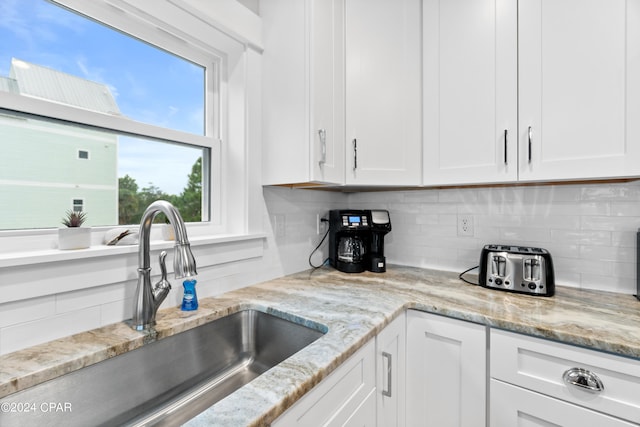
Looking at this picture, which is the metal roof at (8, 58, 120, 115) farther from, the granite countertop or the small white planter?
the granite countertop

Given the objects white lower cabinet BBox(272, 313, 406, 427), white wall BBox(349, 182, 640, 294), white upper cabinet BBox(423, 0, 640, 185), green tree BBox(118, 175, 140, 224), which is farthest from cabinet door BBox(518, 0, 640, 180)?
green tree BBox(118, 175, 140, 224)

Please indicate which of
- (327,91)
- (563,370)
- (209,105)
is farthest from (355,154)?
(563,370)

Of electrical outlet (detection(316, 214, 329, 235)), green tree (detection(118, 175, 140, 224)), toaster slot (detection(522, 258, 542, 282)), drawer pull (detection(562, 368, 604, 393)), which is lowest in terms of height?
drawer pull (detection(562, 368, 604, 393))

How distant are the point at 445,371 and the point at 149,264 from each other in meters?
1.11

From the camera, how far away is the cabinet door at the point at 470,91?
1298 millimetres

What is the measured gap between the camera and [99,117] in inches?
39.6

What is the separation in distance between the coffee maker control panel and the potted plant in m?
1.13

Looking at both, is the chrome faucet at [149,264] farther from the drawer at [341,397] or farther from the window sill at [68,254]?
the drawer at [341,397]

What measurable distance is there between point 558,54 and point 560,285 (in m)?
1.03

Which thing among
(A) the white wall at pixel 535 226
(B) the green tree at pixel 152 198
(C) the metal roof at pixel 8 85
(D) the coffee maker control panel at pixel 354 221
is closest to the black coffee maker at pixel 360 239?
A: (D) the coffee maker control panel at pixel 354 221

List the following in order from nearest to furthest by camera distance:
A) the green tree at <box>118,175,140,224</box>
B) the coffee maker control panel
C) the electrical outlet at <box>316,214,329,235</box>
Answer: the green tree at <box>118,175,140,224</box> < the coffee maker control panel < the electrical outlet at <box>316,214,329,235</box>

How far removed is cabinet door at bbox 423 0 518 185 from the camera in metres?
1.30

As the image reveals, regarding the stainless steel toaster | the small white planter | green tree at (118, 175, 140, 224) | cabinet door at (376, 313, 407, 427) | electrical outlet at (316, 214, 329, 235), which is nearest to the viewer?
the small white planter

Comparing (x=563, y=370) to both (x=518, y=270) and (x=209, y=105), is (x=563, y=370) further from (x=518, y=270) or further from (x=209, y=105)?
(x=209, y=105)
